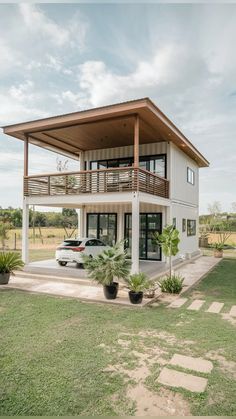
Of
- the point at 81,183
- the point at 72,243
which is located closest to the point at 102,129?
the point at 81,183

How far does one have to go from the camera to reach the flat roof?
10.6 meters

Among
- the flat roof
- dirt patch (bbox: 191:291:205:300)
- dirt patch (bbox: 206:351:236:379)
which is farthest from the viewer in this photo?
the flat roof

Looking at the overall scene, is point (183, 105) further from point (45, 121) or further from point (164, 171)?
point (45, 121)

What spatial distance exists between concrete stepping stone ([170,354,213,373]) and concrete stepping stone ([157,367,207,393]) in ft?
0.87

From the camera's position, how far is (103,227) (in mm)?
16812

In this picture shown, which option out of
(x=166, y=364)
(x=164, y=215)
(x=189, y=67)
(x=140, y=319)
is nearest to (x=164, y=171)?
(x=164, y=215)

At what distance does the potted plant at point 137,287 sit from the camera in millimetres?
7984

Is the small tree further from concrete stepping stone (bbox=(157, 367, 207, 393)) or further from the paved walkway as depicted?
concrete stepping stone (bbox=(157, 367, 207, 393))

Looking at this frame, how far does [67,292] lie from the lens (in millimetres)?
9281

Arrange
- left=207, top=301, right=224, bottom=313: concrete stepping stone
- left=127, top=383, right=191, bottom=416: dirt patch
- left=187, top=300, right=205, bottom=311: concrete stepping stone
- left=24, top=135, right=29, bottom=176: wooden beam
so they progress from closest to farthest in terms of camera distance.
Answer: left=127, top=383, right=191, bottom=416: dirt patch
left=207, top=301, right=224, bottom=313: concrete stepping stone
left=187, top=300, right=205, bottom=311: concrete stepping stone
left=24, top=135, right=29, bottom=176: wooden beam

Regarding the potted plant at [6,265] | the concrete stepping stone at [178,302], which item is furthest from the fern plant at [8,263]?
the concrete stepping stone at [178,302]

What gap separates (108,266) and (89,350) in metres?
3.32

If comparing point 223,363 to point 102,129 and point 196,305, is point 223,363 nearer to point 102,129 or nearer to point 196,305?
point 196,305

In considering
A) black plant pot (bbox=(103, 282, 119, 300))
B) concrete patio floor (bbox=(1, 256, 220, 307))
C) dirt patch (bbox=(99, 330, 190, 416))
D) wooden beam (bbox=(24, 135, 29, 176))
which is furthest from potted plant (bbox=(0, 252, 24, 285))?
dirt patch (bbox=(99, 330, 190, 416))
